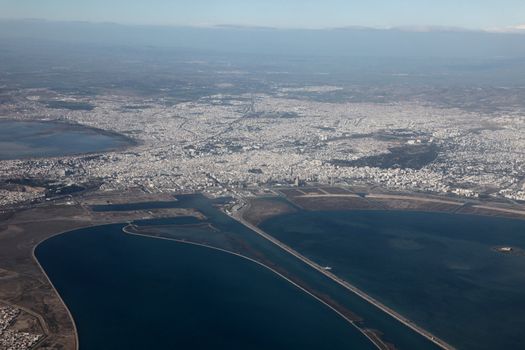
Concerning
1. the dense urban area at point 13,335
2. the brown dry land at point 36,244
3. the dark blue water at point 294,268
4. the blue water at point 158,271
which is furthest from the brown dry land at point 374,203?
the dense urban area at point 13,335

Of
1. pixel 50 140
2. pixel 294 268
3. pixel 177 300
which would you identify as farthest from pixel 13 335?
pixel 50 140

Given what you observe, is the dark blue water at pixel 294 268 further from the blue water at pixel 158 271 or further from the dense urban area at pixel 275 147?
the dense urban area at pixel 275 147

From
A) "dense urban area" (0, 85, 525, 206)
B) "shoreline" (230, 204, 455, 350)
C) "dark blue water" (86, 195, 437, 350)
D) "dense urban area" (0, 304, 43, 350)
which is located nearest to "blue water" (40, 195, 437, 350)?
"dark blue water" (86, 195, 437, 350)

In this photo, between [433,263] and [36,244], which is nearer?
[433,263]

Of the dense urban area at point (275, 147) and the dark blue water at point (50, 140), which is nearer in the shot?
the dense urban area at point (275, 147)

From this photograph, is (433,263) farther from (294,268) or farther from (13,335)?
(13,335)

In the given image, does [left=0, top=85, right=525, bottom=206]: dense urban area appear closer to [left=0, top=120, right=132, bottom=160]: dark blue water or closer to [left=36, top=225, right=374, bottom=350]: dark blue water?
[left=0, top=120, right=132, bottom=160]: dark blue water

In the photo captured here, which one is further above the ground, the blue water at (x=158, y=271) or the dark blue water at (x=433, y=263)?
the dark blue water at (x=433, y=263)
